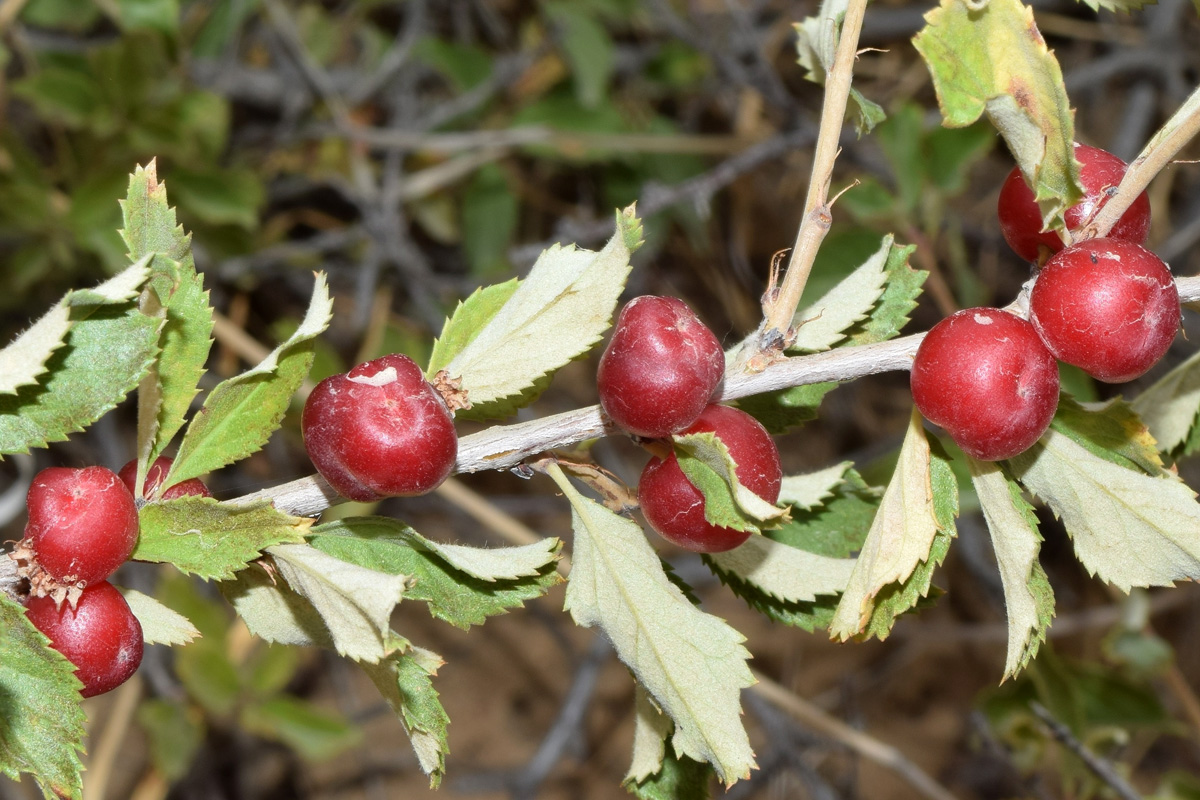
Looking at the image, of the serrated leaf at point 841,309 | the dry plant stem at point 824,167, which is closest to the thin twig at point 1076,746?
the serrated leaf at point 841,309

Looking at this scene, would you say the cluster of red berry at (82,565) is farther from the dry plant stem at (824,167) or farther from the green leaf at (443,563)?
the dry plant stem at (824,167)

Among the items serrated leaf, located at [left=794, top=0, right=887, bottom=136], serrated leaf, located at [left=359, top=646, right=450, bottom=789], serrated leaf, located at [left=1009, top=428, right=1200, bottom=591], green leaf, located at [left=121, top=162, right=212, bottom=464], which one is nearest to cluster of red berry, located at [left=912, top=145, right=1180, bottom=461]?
serrated leaf, located at [left=1009, top=428, right=1200, bottom=591]

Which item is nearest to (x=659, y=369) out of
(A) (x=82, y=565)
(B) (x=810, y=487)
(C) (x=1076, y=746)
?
(B) (x=810, y=487)

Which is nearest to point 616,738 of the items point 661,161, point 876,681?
point 876,681

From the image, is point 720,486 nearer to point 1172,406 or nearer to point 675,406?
point 675,406

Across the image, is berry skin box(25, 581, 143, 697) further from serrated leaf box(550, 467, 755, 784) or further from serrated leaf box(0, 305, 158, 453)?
serrated leaf box(550, 467, 755, 784)

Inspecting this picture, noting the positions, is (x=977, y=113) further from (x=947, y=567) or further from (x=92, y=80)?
(x=947, y=567)
